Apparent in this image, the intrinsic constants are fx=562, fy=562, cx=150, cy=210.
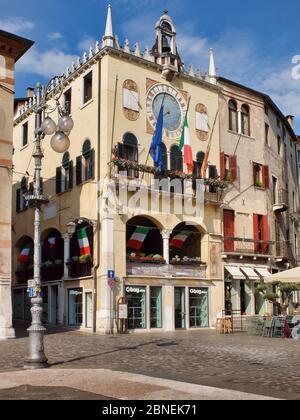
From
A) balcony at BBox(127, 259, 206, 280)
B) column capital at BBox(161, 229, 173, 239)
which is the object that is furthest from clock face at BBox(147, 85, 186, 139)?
balcony at BBox(127, 259, 206, 280)

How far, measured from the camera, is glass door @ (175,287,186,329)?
2680 cm

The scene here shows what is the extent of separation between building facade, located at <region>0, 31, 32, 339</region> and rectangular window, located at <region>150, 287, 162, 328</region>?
24.9 ft

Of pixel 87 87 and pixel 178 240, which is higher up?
pixel 87 87

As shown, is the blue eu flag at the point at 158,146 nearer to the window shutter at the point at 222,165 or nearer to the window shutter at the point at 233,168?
the window shutter at the point at 222,165

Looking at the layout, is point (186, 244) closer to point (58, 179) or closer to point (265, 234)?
point (265, 234)

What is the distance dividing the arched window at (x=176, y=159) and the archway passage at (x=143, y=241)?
2933 mm

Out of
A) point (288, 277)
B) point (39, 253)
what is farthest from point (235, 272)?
point (39, 253)

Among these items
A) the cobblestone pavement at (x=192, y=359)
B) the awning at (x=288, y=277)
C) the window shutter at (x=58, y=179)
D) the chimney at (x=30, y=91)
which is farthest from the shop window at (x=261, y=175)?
the chimney at (x=30, y=91)

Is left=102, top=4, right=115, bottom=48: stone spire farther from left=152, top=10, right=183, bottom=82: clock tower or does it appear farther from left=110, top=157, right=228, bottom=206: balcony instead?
left=110, top=157, right=228, bottom=206: balcony

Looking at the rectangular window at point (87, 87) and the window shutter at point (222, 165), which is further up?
the rectangular window at point (87, 87)

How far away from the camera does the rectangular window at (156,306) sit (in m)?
26.0

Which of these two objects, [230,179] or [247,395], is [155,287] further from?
[247,395]

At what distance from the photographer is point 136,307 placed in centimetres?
2544

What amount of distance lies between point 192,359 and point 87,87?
56.2 feet
